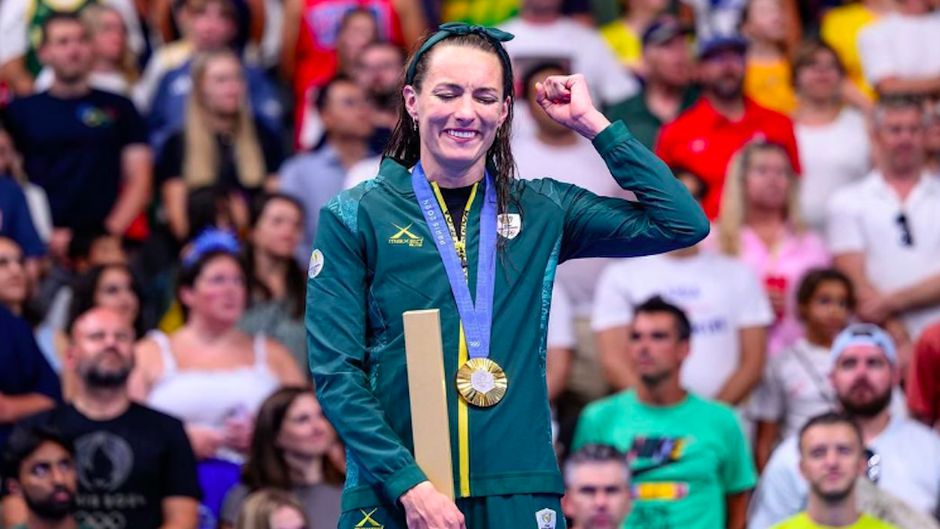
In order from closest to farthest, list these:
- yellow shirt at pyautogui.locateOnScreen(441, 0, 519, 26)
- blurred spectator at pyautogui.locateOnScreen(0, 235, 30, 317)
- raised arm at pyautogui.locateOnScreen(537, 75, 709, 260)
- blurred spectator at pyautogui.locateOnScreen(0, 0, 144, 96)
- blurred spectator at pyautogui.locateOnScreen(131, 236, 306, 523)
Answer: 1. raised arm at pyautogui.locateOnScreen(537, 75, 709, 260)
2. blurred spectator at pyautogui.locateOnScreen(131, 236, 306, 523)
3. blurred spectator at pyautogui.locateOnScreen(0, 235, 30, 317)
4. blurred spectator at pyautogui.locateOnScreen(0, 0, 144, 96)
5. yellow shirt at pyautogui.locateOnScreen(441, 0, 519, 26)

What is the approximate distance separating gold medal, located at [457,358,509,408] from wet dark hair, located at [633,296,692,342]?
4.83 metres

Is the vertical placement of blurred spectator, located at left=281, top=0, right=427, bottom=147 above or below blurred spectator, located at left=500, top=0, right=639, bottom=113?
above

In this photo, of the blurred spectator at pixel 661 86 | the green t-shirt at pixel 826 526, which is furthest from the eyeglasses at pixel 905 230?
the green t-shirt at pixel 826 526

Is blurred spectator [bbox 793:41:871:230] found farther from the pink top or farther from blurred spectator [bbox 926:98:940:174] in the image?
the pink top

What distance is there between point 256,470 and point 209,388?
0.88m

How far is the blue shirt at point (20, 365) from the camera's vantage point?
9766 millimetres

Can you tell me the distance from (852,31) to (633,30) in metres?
Answer: 1.49

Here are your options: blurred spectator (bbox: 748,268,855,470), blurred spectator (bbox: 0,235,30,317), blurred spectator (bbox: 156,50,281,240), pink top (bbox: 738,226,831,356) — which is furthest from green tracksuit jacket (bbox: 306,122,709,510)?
blurred spectator (bbox: 156,50,281,240)

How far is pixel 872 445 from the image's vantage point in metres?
9.46

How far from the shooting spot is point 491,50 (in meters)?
5.11

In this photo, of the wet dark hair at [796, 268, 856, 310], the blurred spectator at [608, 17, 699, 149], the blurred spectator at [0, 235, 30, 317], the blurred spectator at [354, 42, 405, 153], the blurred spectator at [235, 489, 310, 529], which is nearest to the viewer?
the blurred spectator at [235, 489, 310, 529]

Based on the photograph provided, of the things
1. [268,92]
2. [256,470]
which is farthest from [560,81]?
[268,92]

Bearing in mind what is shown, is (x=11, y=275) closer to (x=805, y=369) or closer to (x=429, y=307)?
(x=805, y=369)

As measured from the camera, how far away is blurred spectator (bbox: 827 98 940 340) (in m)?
11.3
